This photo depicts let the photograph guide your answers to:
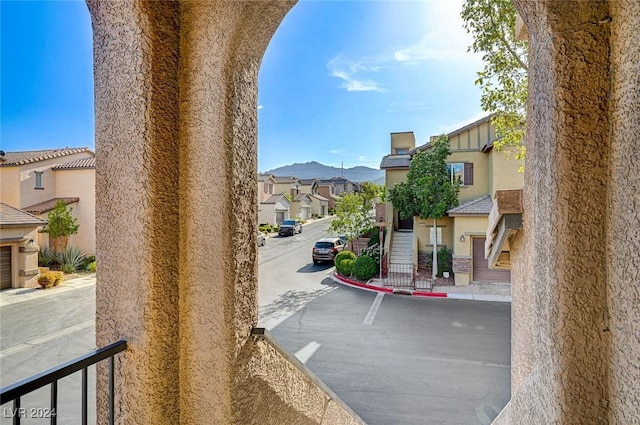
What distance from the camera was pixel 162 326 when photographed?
4.49ft

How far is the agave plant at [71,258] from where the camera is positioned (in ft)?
35.0

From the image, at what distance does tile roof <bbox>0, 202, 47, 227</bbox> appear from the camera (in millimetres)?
8134

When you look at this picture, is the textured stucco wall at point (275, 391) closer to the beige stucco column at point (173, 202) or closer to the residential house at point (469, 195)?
the beige stucco column at point (173, 202)

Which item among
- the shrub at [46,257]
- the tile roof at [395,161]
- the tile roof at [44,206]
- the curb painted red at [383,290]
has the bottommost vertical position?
the curb painted red at [383,290]

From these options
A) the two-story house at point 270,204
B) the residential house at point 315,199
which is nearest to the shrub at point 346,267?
the two-story house at point 270,204

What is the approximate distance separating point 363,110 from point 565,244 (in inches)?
471

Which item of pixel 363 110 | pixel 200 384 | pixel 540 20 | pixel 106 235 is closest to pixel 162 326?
pixel 200 384

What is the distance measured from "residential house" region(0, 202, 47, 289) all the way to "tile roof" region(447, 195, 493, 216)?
1313 centimetres

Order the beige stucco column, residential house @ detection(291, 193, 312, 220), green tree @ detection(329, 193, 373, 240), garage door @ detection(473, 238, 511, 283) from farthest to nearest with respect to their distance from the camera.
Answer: residential house @ detection(291, 193, 312, 220) → green tree @ detection(329, 193, 373, 240) → garage door @ detection(473, 238, 511, 283) → the beige stucco column

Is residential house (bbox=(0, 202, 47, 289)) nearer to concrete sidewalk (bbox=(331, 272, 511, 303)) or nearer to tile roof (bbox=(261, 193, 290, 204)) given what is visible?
concrete sidewalk (bbox=(331, 272, 511, 303))

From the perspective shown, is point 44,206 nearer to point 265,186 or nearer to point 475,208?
point 475,208

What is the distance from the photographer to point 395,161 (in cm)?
1488

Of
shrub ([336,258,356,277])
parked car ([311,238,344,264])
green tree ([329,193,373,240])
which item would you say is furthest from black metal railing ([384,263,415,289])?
parked car ([311,238,344,264])

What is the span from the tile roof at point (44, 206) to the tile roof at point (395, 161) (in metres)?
11.1
